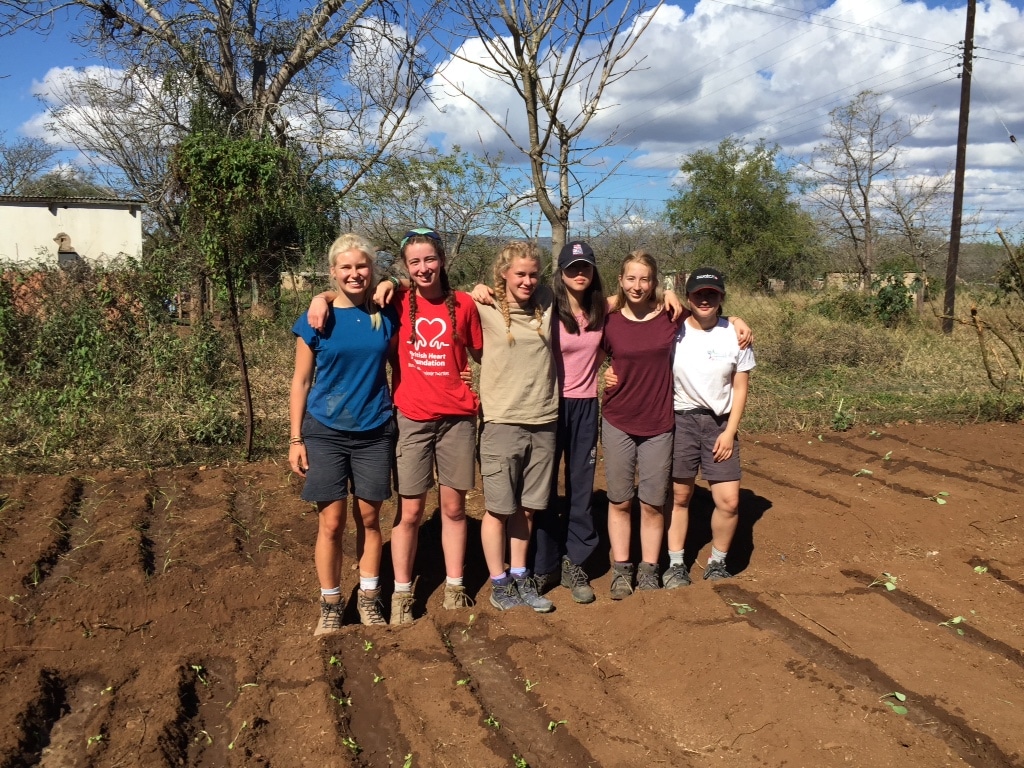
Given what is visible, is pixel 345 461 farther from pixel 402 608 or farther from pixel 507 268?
pixel 507 268

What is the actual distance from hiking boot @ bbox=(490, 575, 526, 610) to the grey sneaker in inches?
0.8

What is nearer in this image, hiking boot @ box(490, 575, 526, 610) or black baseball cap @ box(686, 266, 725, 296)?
black baseball cap @ box(686, 266, 725, 296)

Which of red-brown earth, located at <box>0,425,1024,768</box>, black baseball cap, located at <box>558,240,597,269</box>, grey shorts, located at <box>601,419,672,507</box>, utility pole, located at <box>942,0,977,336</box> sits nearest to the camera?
red-brown earth, located at <box>0,425,1024,768</box>

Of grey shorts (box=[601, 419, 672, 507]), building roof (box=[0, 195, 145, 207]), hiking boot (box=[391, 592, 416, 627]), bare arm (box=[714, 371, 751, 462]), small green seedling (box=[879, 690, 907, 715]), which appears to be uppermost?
building roof (box=[0, 195, 145, 207])

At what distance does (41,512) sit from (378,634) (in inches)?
103

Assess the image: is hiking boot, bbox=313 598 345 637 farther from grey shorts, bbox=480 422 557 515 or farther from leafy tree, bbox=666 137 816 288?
leafy tree, bbox=666 137 816 288

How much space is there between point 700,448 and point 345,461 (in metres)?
1.71

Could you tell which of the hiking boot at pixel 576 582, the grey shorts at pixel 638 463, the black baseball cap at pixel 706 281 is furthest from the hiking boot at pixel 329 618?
the black baseball cap at pixel 706 281

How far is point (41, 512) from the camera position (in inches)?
195

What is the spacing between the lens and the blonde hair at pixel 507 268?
3615 millimetres

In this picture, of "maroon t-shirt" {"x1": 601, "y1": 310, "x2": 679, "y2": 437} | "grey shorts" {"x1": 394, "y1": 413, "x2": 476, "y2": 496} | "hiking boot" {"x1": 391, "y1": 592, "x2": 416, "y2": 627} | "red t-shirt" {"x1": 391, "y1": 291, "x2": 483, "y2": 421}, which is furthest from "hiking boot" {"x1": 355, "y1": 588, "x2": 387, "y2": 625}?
"maroon t-shirt" {"x1": 601, "y1": 310, "x2": 679, "y2": 437}

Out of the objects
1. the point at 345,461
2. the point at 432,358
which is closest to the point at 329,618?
the point at 345,461

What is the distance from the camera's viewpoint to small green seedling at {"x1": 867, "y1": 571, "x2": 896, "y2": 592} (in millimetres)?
4102

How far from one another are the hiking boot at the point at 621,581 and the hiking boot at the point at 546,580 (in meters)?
0.31
